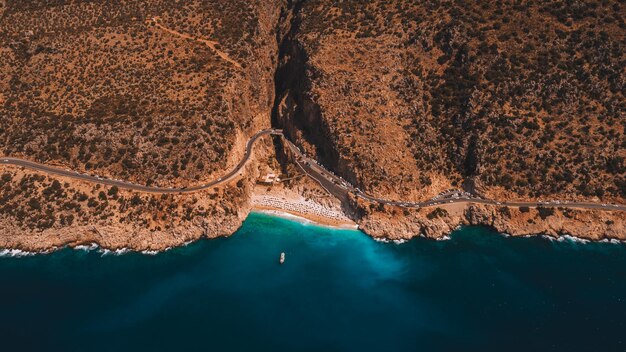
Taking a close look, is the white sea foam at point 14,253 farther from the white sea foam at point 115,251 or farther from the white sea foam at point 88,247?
the white sea foam at point 115,251

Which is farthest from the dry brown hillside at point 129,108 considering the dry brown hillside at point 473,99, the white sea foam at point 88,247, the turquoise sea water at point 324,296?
the dry brown hillside at point 473,99

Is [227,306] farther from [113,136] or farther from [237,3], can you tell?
[237,3]

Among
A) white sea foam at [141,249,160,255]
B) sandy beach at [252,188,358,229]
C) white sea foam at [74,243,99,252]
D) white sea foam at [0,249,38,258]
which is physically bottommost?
white sea foam at [0,249,38,258]

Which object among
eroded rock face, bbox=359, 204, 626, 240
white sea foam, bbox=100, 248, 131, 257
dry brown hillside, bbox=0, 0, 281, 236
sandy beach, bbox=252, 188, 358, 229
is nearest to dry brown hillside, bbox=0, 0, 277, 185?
dry brown hillside, bbox=0, 0, 281, 236

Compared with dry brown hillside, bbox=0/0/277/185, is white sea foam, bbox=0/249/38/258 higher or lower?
lower

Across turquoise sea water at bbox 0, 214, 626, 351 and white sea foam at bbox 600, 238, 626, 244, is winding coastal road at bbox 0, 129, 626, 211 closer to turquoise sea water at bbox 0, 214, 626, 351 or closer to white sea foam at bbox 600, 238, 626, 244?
white sea foam at bbox 600, 238, 626, 244

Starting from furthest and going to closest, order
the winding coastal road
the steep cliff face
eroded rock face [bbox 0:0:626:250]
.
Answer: the steep cliff face → eroded rock face [bbox 0:0:626:250] → the winding coastal road
